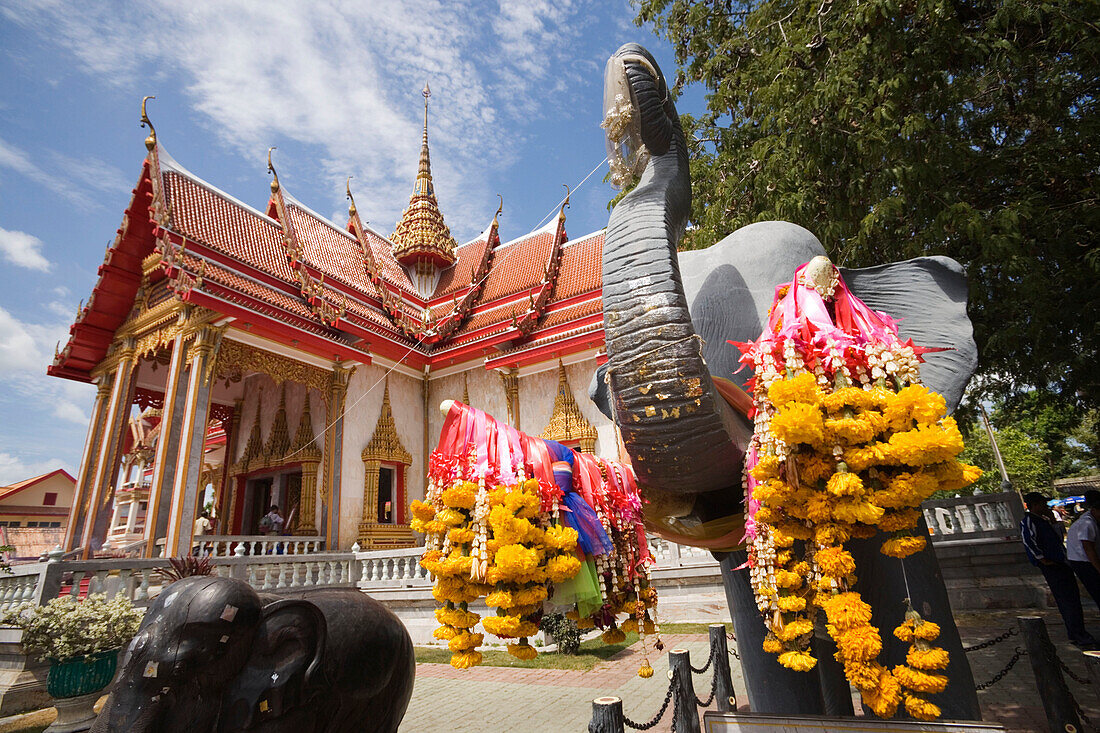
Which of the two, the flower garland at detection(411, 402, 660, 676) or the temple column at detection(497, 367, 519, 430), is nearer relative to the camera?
the flower garland at detection(411, 402, 660, 676)

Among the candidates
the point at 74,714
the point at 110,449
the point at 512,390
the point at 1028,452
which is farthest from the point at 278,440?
the point at 1028,452

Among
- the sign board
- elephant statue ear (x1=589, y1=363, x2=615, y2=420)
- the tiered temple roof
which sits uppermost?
the tiered temple roof

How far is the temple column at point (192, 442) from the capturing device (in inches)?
307

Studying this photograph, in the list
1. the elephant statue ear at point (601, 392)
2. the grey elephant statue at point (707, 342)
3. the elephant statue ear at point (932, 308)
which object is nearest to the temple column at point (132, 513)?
the elephant statue ear at point (601, 392)

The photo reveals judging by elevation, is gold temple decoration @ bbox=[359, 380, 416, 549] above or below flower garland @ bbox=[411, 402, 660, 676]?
above

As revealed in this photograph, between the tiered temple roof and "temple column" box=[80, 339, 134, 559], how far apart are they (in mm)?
958

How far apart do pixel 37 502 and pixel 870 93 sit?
4062cm

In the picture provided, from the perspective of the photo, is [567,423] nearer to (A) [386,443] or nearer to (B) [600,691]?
(A) [386,443]

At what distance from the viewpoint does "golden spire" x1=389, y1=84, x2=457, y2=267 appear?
15984mm

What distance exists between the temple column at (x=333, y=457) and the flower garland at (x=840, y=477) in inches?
401

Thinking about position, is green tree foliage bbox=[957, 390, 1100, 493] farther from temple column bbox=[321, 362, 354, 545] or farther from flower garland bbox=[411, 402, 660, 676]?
A: flower garland bbox=[411, 402, 660, 676]

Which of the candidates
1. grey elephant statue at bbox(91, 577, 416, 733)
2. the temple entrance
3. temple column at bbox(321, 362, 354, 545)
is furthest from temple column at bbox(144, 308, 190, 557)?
grey elephant statue at bbox(91, 577, 416, 733)

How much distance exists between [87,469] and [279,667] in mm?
11155

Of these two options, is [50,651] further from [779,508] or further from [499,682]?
[779,508]
